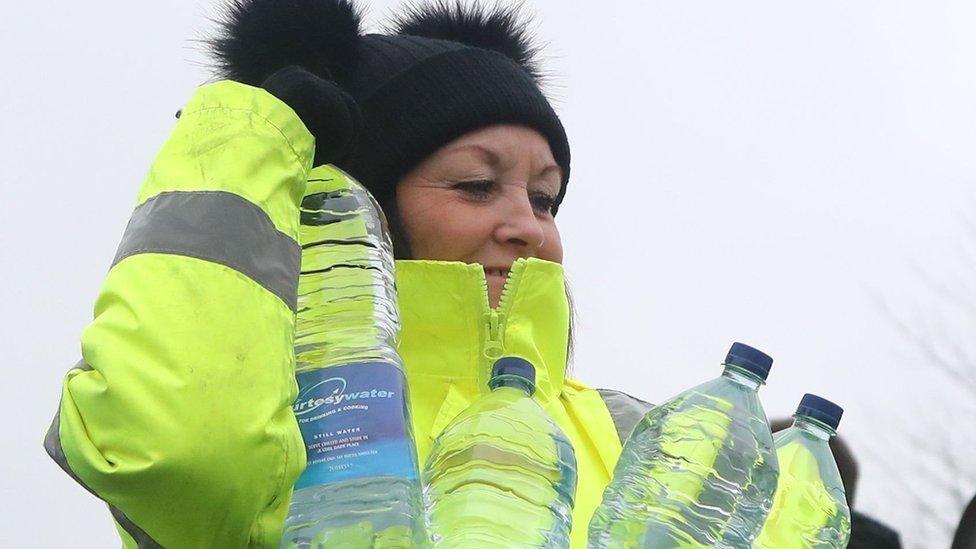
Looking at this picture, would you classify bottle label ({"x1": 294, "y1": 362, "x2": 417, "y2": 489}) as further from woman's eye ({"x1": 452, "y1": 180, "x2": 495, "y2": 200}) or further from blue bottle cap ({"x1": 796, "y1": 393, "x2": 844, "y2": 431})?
woman's eye ({"x1": 452, "y1": 180, "x2": 495, "y2": 200})

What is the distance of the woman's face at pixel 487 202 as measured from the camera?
286 centimetres

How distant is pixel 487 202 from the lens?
2920 mm

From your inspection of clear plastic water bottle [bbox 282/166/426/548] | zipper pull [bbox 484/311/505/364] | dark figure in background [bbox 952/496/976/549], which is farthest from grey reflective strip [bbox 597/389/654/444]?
dark figure in background [bbox 952/496/976/549]

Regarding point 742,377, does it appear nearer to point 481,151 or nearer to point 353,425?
point 353,425

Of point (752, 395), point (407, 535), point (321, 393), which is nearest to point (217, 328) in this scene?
point (321, 393)

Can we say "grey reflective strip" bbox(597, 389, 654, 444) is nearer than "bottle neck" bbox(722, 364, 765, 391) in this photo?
No

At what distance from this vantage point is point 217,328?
6.22 feet

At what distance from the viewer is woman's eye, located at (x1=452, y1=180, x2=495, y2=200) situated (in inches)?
115

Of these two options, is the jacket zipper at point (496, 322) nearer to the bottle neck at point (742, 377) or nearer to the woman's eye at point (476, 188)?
the woman's eye at point (476, 188)

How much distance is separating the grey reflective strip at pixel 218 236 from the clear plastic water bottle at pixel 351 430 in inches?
4.8

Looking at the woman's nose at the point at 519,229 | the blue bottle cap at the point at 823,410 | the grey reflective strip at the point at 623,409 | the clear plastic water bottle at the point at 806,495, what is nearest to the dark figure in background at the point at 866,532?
the grey reflective strip at the point at 623,409

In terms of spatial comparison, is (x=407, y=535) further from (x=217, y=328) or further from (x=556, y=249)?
(x=556, y=249)

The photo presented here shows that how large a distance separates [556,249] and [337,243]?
746 millimetres

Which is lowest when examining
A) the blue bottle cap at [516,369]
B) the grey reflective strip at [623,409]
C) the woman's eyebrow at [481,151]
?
the grey reflective strip at [623,409]
